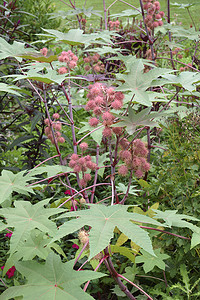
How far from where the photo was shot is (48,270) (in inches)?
46.9

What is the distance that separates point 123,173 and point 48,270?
1.68ft

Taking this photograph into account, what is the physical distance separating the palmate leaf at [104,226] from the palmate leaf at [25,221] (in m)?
0.14

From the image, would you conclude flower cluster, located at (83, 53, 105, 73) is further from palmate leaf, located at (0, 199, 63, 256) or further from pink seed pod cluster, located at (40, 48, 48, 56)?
palmate leaf, located at (0, 199, 63, 256)

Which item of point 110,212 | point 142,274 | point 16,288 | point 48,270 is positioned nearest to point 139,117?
point 110,212

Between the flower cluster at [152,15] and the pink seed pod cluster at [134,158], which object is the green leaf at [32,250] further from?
the flower cluster at [152,15]

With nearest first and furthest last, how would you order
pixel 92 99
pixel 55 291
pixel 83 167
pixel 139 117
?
pixel 55 291
pixel 139 117
pixel 92 99
pixel 83 167

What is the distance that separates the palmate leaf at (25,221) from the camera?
118 centimetres

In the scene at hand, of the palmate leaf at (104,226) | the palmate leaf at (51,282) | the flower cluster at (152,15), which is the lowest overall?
the palmate leaf at (51,282)

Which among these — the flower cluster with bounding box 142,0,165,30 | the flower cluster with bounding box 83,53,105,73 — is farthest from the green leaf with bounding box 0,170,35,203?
the flower cluster with bounding box 142,0,165,30

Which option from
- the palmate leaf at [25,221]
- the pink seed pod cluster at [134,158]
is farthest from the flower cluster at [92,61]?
the palmate leaf at [25,221]

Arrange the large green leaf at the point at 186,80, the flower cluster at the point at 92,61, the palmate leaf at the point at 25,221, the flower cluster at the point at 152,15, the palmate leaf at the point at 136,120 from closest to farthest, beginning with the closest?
the palmate leaf at the point at 25,221, the palmate leaf at the point at 136,120, the large green leaf at the point at 186,80, the flower cluster at the point at 152,15, the flower cluster at the point at 92,61

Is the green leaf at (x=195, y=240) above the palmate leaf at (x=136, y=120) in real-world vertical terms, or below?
below

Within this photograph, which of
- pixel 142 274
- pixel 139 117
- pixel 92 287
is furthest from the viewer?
pixel 92 287

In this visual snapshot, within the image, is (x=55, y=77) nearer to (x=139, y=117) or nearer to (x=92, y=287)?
(x=139, y=117)
